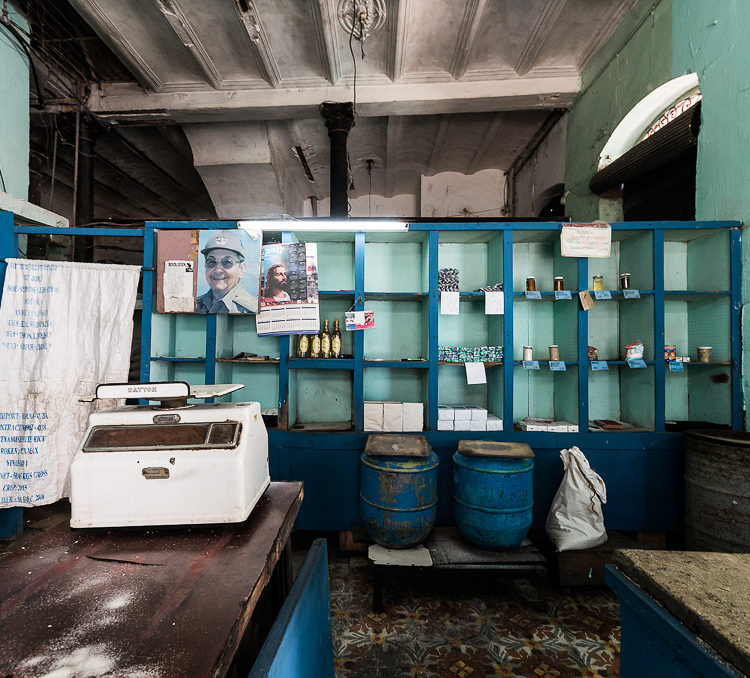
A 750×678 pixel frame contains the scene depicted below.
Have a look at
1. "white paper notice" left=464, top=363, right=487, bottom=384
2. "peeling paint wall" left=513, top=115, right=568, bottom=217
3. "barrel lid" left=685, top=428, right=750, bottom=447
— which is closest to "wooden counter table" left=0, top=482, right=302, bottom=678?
"white paper notice" left=464, top=363, right=487, bottom=384

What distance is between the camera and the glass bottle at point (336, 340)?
3.40 meters

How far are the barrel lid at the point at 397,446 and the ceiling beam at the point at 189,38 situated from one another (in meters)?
4.15

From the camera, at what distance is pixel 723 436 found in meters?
2.52

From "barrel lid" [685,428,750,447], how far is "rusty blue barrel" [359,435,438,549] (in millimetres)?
1822

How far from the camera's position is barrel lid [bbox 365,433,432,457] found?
98.2 inches

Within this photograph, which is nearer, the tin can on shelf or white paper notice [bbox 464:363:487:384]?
the tin can on shelf

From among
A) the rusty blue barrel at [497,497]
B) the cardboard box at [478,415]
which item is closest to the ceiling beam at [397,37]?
the cardboard box at [478,415]

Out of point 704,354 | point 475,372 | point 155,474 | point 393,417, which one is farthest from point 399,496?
point 704,354

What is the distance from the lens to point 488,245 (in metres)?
3.62

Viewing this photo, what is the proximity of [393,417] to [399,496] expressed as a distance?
2.49 ft

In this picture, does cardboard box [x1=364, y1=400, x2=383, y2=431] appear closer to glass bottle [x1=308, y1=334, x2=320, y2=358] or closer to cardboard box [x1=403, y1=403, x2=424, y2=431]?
cardboard box [x1=403, y1=403, x2=424, y2=431]

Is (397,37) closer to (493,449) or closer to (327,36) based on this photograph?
(327,36)

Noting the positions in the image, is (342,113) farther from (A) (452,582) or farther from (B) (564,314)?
(A) (452,582)

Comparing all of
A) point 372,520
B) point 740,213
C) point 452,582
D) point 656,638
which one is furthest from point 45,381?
point 740,213
